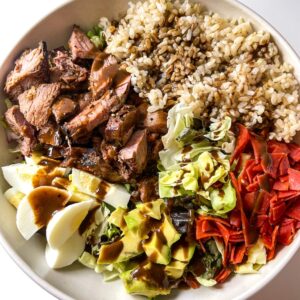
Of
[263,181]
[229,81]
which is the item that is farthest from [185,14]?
[263,181]

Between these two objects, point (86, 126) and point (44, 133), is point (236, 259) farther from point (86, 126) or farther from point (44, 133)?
point (44, 133)

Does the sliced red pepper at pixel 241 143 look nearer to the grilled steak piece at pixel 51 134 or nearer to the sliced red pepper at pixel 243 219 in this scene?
the sliced red pepper at pixel 243 219

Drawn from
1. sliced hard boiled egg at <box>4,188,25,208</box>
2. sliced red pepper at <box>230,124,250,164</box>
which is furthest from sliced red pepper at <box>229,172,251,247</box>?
sliced hard boiled egg at <box>4,188,25,208</box>

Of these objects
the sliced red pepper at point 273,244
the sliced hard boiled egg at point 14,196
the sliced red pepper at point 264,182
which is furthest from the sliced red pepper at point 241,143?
the sliced hard boiled egg at point 14,196

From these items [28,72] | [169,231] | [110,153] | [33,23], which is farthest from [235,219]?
[33,23]

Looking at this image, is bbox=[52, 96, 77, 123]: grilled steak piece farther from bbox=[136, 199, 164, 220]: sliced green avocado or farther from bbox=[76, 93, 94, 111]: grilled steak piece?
bbox=[136, 199, 164, 220]: sliced green avocado
